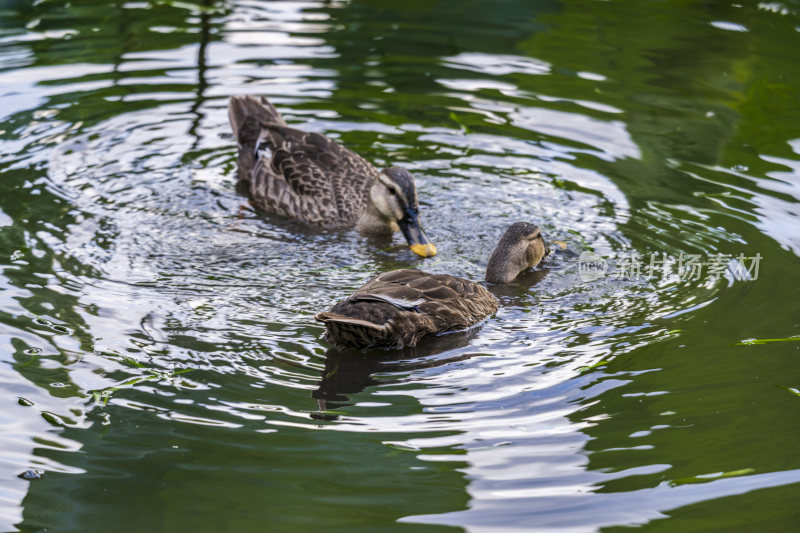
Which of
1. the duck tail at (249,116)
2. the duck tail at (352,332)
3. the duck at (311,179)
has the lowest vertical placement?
the duck tail at (352,332)

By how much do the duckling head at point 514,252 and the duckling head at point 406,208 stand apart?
0.64 m

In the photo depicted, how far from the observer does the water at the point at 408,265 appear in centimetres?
505

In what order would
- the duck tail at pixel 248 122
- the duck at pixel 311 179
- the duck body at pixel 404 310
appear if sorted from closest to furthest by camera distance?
the duck body at pixel 404 310
the duck at pixel 311 179
the duck tail at pixel 248 122

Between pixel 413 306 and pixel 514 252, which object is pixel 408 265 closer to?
pixel 514 252

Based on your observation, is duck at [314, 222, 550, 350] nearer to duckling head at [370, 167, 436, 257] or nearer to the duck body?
the duck body

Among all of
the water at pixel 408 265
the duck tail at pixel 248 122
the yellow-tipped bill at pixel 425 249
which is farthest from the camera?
the duck tail at pixel 248 122

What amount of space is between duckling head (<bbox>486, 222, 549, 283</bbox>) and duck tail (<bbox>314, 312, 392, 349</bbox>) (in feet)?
5.35

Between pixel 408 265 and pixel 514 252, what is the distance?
961 millimetres

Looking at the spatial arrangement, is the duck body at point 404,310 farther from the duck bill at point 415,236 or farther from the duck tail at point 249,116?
the duck tail at point 249,116

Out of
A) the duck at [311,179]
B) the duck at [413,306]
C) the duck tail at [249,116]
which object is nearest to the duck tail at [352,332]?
the duck at [413,306]

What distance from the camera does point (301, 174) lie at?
9.57 m

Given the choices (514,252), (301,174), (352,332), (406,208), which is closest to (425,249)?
(406,208)

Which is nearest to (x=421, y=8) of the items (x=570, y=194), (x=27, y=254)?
(x=570, y=194)

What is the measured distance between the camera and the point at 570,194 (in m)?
9.21
